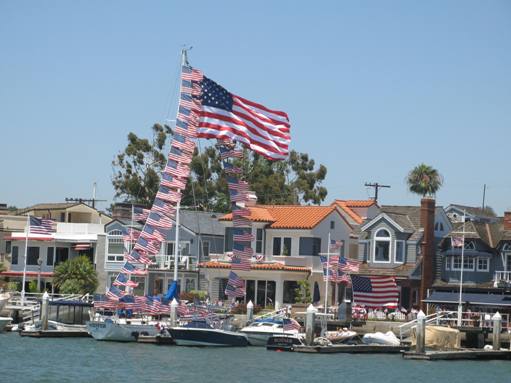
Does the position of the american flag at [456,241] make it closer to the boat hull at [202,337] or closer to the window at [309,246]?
the window at [309,246]

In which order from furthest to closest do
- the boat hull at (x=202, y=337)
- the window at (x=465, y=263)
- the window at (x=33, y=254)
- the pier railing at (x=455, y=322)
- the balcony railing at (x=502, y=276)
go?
the window at (x=33, y=254)
the window at (x=465, y=263)
the balcony railing at (x=502, y=276)
the pier railing at (x=455, y=322)
the boat hull at (x=202, y=337)

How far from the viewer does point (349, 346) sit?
73.9 metres

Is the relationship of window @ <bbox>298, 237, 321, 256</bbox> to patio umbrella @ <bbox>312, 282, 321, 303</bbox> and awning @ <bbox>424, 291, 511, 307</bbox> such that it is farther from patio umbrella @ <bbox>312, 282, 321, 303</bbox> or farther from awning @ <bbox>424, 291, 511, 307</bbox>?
awning @ <bbox>424, 291, 511, 307</bbox>

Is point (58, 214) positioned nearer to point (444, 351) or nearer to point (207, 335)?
point (207, 335)

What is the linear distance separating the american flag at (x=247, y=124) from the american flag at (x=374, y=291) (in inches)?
497

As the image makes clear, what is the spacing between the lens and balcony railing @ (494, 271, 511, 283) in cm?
8525

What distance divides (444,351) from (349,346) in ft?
18.8

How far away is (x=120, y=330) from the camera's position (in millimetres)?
75875

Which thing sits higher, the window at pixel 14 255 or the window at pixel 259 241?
the window at pixel 259 241

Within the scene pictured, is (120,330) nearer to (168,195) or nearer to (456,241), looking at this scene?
(168,195)

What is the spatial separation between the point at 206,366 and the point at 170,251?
36.4m

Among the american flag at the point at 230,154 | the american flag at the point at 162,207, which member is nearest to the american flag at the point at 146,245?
the american flag at the point at 162,207

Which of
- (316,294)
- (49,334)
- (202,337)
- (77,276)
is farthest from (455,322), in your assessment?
(77,276)

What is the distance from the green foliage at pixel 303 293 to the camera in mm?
89812
